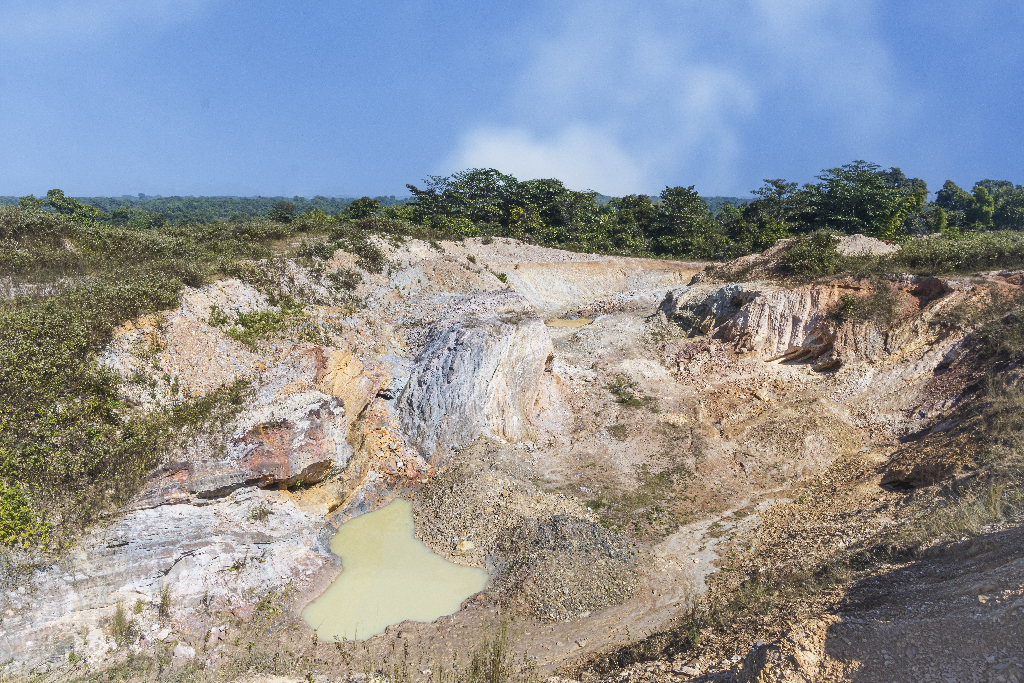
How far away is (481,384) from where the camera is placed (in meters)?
13.9

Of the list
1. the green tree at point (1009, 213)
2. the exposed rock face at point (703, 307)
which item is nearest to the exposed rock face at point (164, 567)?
the exposed rock face at point (703, 307)

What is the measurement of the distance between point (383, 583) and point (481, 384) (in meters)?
5.62

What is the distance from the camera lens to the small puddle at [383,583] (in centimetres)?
867

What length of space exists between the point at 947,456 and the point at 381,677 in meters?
11.5

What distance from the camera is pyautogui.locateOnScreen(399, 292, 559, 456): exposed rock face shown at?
1352 cm

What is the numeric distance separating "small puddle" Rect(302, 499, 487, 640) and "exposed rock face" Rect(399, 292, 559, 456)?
9.12 feet

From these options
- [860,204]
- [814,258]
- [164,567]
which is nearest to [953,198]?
[860,204]

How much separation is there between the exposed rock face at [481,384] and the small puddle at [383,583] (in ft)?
9.12

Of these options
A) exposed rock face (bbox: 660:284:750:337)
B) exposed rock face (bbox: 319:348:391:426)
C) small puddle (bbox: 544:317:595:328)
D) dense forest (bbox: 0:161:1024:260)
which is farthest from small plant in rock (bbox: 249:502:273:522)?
dense forest (bbox: 0:161:1024:260)

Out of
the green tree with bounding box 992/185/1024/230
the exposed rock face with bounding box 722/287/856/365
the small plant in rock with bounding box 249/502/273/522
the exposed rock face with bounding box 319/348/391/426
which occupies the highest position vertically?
the green tree with bounding box 992/185/1024/230

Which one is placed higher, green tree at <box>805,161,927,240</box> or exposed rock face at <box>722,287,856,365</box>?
green tree at <box>805,161,927,240</box>

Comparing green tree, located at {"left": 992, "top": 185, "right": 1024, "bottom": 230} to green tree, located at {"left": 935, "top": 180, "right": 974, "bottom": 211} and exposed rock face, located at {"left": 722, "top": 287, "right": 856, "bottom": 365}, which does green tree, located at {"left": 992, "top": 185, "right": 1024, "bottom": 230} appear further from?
exposed rock face, located at {"left": 722, "top": 287, "right": 856, "bottom": 365}

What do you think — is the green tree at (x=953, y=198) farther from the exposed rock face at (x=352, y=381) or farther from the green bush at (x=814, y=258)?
the exposed rock face at (x=352, y=381)

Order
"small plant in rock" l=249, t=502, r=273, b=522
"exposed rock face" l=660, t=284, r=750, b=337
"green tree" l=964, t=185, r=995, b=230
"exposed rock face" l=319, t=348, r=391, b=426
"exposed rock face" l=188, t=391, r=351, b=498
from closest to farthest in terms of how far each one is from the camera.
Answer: "exposed rock face" l=188, t=391, r=351, b=498 < "small plant in rock" l=249, t=502, r=273, b=522 < "exposed rock face" l=319, t=348, r=391, b=426 < "exposed rock face" l=660, t=284, r=750, b=337 < "green tree" l=964, t=185, r=995, b=230
